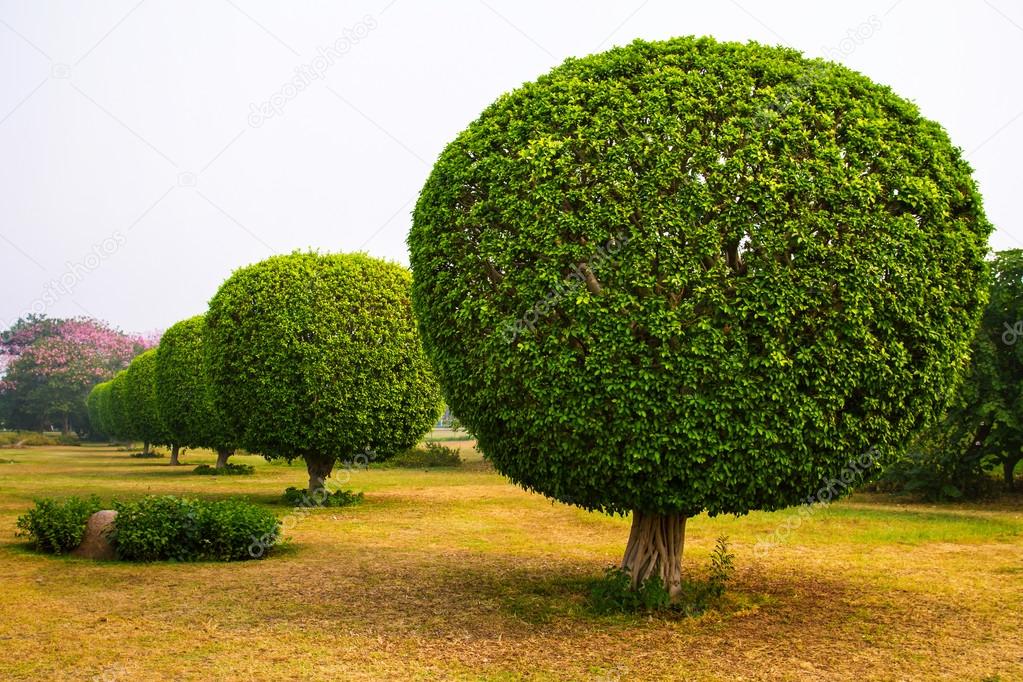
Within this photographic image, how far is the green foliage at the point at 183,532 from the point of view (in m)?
13.0

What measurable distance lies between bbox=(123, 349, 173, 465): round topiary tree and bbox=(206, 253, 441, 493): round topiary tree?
70.7 ft

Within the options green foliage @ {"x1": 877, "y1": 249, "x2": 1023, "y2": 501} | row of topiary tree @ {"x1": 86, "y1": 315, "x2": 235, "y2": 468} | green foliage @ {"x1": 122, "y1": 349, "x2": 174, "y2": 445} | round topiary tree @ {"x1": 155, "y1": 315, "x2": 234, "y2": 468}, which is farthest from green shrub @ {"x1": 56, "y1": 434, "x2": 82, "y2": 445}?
green foliage @ {"x1": 877, "y1": 249, "x2": 1023, "y2": 501}

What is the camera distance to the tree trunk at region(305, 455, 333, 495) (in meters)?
21.5

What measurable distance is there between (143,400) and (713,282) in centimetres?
3894

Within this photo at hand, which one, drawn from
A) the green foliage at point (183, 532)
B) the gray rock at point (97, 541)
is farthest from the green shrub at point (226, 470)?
the green foliage at point (183, 532)

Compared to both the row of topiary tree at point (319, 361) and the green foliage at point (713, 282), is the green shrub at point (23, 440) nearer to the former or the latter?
the row of topiary tree at point (319, 361)

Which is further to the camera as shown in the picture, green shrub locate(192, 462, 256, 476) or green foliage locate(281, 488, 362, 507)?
green shrub locate(192, 462, 256, 476)

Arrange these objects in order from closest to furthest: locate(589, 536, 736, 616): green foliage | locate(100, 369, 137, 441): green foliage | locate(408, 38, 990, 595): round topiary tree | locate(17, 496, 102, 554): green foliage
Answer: locate(408, 38, 990, 595): round topiary tree → locate(589, 536, 736, 616): green foliage → locate(17, 496, 102, 554): green foliage → locate(100, 369, 137, 441): green foliage

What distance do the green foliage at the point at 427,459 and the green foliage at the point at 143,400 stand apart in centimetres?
1111

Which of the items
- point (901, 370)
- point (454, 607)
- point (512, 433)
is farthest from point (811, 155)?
point (454, 607)

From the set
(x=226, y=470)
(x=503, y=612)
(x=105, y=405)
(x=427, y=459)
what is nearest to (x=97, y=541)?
(x=503, y=612)

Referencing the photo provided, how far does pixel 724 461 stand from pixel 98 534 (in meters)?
10.2

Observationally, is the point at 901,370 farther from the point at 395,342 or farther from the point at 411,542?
the point at 395,342

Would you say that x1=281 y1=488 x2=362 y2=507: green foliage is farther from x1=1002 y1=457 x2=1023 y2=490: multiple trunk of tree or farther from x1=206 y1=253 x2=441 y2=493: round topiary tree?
x1=1002 y1=457 x2=1023 y2=490: multiple trunk of tree
